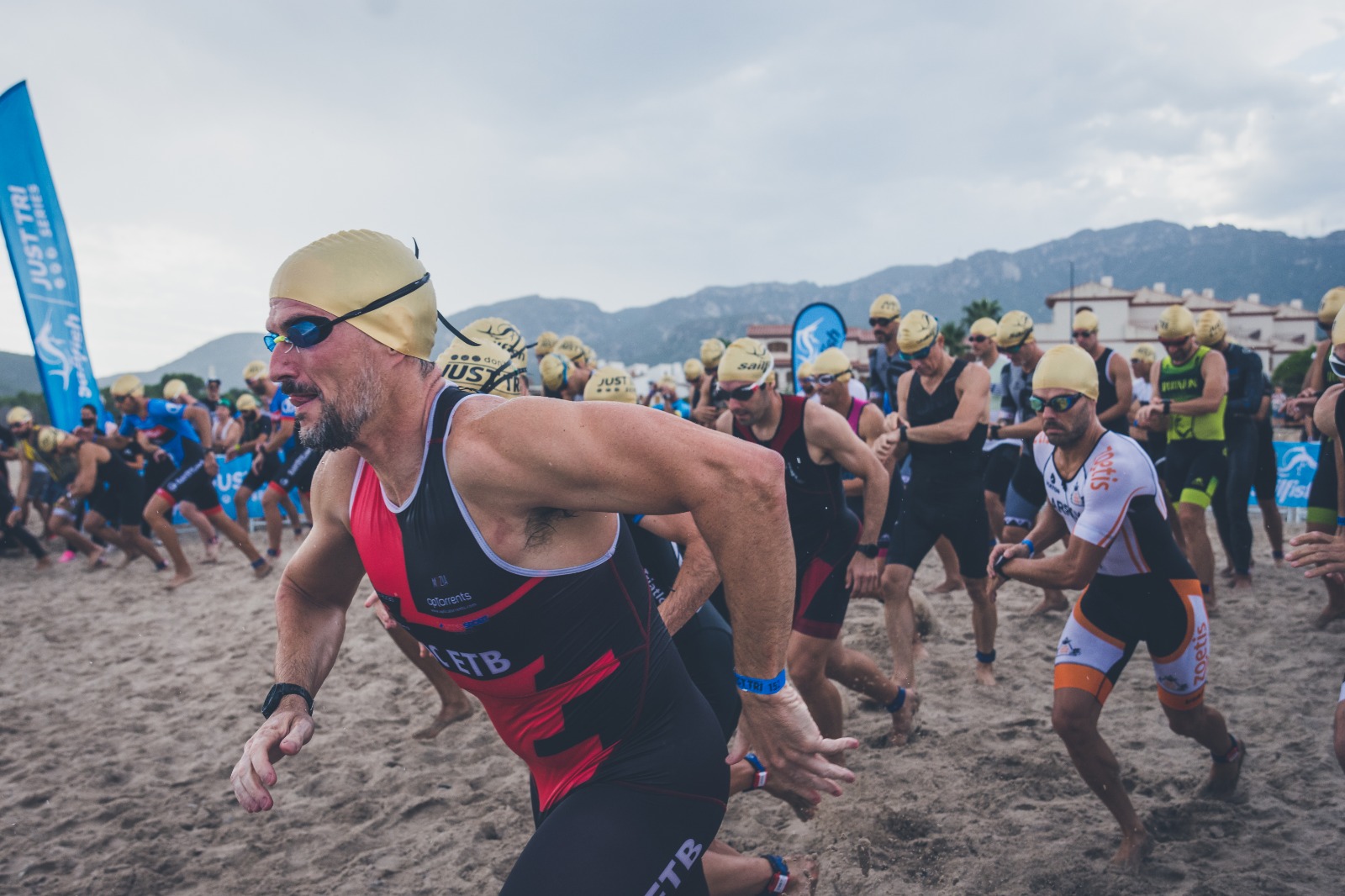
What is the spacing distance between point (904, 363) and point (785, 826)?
5697 mm

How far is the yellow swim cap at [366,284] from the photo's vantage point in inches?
71.2

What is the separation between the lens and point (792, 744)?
1.73m

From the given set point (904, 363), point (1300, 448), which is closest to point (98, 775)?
point (904, 363)

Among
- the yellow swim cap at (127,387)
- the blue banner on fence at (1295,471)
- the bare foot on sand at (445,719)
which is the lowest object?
the blue banner on fence at (1295,471)

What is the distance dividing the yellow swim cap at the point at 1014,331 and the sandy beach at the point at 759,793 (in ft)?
7.72

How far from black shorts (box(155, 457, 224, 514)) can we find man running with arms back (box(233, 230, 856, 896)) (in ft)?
28.5

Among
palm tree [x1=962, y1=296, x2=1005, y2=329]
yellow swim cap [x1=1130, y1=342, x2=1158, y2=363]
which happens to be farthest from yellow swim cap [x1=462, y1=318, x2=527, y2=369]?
palm tree [x1=962, y1=296, x2=1005, y2=329]

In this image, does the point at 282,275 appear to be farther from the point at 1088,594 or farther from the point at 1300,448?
the point at 1300,448

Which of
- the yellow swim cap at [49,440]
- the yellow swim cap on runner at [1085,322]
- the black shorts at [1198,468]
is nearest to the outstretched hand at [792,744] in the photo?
the black shorts at [1198,468]

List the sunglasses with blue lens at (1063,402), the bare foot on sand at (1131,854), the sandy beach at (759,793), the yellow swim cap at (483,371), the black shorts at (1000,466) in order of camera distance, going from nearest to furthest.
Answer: the bare foot on sand at (1131,854) < the sandy beach at (759,793) < the sunglasses with blue lens at (1063,402) < the yellow swim cap at (483,371) < the black shorts at (1000,466)

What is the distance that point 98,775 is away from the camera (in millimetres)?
4625

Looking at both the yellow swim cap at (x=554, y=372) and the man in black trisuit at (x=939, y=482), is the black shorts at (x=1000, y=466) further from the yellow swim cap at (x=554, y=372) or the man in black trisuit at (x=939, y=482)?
the yellow swim cap at (x=554, y=372)

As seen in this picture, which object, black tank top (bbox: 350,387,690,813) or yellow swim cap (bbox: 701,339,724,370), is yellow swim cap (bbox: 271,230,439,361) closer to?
black tank top (bbox: 350,387,690,813)

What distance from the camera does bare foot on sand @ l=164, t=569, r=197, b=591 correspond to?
29.8ft
